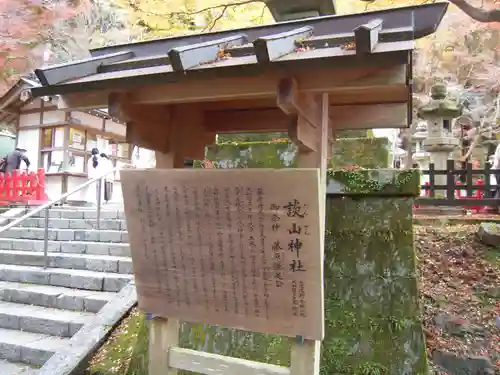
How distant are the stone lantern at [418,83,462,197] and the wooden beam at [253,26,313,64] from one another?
913 cm

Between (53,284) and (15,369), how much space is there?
179cm

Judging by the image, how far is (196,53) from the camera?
2.25 meters

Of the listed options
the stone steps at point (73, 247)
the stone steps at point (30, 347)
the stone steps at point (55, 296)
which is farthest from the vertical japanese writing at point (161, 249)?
the stone steps at point (73, 247)

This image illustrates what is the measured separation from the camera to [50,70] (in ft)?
8.37

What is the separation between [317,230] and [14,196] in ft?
38.5

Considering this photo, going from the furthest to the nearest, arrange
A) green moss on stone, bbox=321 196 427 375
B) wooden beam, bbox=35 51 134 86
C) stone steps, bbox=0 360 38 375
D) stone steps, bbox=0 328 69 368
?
stone steps, bbox=0 328 69 368, stone steps, bbox=0 360 38 375, green moss on stone, bbox=321 196 427 375, wooden beam, bbox=35 51 134 86

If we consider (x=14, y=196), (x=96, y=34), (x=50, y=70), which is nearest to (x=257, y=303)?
(x=50, y=70)

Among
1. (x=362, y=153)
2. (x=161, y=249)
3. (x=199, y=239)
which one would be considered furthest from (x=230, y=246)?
(x=362, y=153)

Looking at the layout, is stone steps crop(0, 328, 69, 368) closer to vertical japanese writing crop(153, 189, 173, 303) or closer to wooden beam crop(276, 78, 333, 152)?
vertical japanese writing crop(153, 189, 173, 303)

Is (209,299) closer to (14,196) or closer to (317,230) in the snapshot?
(317,230)

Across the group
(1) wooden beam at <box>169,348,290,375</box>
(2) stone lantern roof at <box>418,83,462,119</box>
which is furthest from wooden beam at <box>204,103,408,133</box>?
(2) stone lantern roof at <box>418,83,462,119</box>

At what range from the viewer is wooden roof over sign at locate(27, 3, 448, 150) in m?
2.04

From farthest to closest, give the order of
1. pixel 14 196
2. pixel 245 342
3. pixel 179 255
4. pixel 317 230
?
1. pixel 14 196
2. pixel 245 342
3. pixel 179 255
4. pixel 317 230

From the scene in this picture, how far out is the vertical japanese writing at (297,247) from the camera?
2500mm
